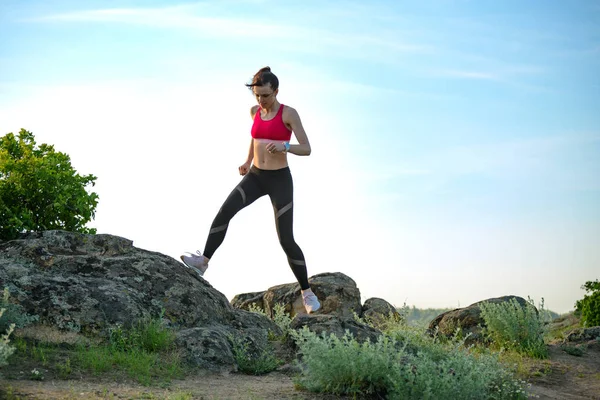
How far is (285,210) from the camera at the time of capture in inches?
439

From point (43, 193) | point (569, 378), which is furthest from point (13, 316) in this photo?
point (569, 378)

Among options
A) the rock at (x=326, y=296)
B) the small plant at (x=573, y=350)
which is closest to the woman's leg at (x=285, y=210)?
the rock at (x=326, y=296)

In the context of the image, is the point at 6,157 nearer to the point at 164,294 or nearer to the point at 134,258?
the point at 134,258

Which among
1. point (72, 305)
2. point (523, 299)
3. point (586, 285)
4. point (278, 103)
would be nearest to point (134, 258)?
point (72, 305)

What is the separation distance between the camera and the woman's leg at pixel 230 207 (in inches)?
440

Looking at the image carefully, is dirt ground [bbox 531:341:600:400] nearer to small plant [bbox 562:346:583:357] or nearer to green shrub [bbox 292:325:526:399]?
small plant [bbox 562:346:583:357]

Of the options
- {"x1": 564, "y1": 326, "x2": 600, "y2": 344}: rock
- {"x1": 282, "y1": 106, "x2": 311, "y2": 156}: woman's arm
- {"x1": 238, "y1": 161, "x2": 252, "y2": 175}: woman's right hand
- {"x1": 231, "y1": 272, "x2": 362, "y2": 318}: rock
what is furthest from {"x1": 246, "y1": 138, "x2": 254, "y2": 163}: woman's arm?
{"x1": 564, "y1": 326, "x2": 600, "y2": 344}: rock

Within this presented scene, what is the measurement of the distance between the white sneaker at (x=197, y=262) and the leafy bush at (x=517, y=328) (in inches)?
207

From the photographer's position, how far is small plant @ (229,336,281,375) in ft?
29.1

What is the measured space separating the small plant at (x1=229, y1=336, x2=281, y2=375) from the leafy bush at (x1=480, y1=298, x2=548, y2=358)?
4966mm

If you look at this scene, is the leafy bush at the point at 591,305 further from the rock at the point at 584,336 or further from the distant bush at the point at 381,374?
the distant bush at the point at 381,374

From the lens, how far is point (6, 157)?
1212 centimetres

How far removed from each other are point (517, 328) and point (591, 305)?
7797 mm

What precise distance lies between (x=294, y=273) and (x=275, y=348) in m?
1.73
